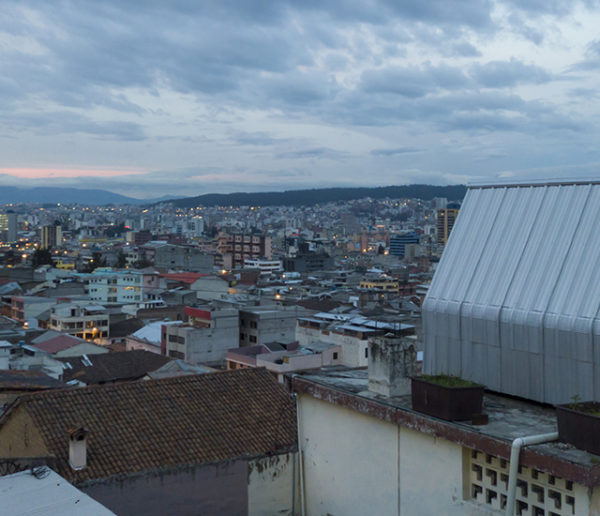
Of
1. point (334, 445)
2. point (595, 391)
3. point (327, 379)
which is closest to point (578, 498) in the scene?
point (595, 391)

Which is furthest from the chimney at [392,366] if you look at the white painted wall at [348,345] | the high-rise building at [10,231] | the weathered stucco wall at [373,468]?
the high-rise building at [10,231]

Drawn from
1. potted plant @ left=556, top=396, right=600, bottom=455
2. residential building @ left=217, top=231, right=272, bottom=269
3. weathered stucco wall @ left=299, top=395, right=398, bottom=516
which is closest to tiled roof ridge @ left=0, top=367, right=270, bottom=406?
weathered stucco wall @ left=299, top=395, right=398, bottom=516

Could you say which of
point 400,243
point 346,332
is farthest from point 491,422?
point 400,243

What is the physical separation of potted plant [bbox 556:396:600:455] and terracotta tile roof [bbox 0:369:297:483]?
7.08m

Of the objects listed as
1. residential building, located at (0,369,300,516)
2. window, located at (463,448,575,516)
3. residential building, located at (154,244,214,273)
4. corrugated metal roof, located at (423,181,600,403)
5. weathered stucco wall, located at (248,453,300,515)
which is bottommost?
residential building, located at (154,244,214,273)

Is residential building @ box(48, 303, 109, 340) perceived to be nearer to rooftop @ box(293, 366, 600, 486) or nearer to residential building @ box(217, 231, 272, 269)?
rooftop @ box(293, 366, 600, 486)

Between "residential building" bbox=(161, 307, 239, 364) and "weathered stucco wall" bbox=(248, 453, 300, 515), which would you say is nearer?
"weathered stucco wall" bbox=(248, 453, 300, 515)

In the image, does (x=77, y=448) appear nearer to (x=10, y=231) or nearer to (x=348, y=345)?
(x=348, y=345)

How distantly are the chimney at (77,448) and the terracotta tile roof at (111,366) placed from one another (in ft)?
62.1

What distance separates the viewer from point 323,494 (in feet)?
30.7

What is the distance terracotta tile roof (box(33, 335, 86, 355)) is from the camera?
38375 mm

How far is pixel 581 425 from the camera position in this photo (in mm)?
6328

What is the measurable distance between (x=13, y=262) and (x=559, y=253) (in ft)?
358

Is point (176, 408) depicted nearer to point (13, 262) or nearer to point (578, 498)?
point (578, 498)
